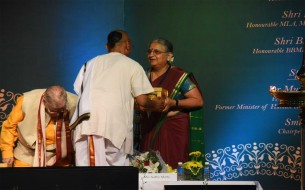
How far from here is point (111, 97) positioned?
5.62 m

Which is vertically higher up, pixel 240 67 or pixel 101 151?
pixel 240 67

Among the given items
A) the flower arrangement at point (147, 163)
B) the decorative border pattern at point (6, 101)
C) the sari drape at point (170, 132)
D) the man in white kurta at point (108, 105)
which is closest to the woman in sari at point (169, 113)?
the sari drape at point (170, 132)

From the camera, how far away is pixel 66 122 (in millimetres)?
5812

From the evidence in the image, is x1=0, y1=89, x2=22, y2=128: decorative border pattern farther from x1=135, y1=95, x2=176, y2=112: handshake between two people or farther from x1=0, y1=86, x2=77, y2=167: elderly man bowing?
x1=135, y1=95, x2=176, y2=112: handshake between two people

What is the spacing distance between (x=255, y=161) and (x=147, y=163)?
251cm

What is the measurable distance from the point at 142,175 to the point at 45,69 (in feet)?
9.56

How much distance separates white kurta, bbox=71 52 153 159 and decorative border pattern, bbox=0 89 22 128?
1.82 metres

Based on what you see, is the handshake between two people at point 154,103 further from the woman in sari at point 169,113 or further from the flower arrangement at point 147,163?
the flower arrangement at point 147,163

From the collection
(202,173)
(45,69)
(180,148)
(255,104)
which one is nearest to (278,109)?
(255,104)

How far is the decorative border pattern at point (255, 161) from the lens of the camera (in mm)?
7473

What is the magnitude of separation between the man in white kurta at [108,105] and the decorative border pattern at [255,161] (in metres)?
1.99

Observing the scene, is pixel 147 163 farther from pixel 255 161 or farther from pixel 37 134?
pixel 255 161

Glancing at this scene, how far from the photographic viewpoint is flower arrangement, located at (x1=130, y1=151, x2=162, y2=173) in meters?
5.14

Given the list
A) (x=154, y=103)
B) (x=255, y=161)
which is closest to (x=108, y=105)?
(x=154, y=103)
